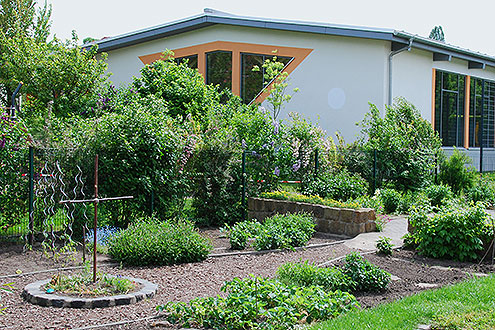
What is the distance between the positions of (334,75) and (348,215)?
352 inches

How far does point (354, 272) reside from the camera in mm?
6781

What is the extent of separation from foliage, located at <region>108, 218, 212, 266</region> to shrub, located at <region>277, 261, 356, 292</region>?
2.26m

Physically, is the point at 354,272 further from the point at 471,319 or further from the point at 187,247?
the point at 187,247

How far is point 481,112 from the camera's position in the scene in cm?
2548

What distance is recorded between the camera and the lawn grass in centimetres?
517

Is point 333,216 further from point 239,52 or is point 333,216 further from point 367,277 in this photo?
point 239,52

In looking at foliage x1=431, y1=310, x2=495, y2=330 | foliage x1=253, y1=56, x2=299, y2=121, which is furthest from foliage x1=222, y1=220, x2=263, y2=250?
foliage x1=253, y1=56, x2=299, y2=121

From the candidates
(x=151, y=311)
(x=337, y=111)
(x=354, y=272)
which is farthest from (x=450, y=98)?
(x=151, y=311)

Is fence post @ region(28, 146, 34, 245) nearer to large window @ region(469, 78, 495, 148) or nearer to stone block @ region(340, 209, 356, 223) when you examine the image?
stone block @ region(340, 209, 356, 223)

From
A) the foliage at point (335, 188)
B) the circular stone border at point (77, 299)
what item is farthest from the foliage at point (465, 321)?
the foliage at point (335, 188)

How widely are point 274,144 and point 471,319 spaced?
867cm

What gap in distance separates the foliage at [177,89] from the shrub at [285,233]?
6641 mm

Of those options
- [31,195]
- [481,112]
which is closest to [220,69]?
[31,195]

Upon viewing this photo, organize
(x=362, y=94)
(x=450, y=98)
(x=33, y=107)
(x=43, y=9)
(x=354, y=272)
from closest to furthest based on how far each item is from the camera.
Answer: (x=354, y=272)
(x=33, y=107)
(x=362, y=94)
(x=450, y=98)
(x=43, y=9)
